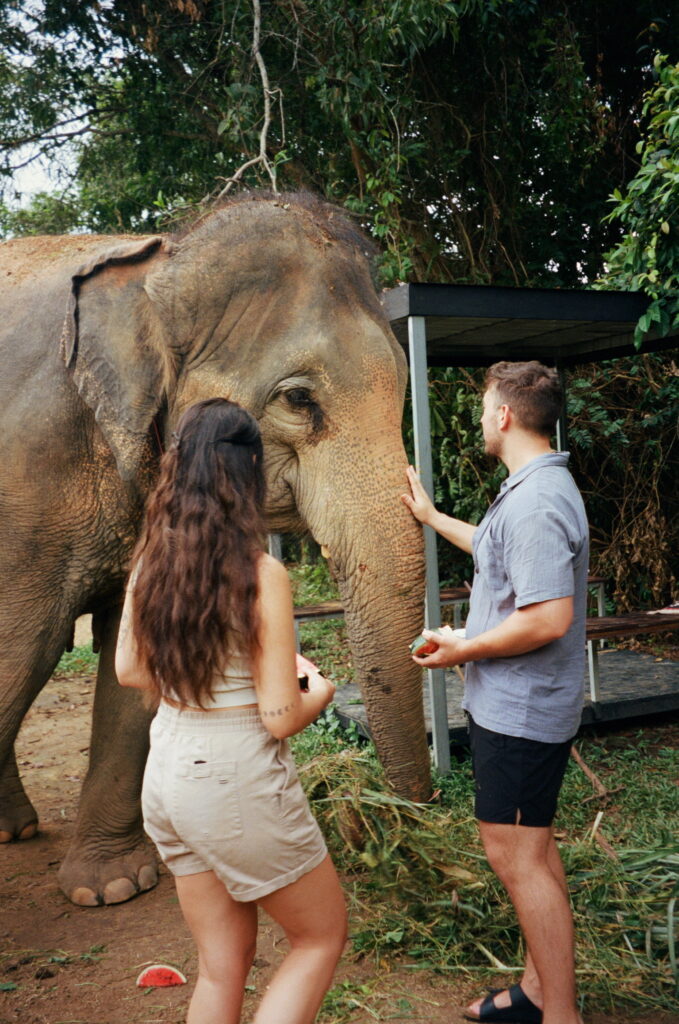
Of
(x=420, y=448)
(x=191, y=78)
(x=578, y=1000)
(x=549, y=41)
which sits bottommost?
(x=578, y=1000)

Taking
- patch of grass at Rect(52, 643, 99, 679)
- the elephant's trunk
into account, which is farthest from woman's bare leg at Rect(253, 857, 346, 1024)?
patch of grass at Rect(52, 643, 99, 679)

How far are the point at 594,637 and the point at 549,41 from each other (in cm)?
518

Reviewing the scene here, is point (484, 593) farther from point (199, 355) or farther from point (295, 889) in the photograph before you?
point (199, 355)

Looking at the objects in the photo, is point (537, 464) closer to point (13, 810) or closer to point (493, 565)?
point (493, 565)

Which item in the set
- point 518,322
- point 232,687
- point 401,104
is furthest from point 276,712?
point 401,104

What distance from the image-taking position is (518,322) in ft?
16.3

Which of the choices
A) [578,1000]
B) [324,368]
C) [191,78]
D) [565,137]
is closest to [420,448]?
[324,368]

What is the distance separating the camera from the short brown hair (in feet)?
8.22

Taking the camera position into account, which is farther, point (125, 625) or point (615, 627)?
point (615, 627)

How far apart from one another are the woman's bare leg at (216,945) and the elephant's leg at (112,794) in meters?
1.71

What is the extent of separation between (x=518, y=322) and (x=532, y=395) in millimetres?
2577

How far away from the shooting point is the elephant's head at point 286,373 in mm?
2953

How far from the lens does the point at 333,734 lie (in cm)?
570

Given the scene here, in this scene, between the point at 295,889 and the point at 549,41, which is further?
the point at 549,41
